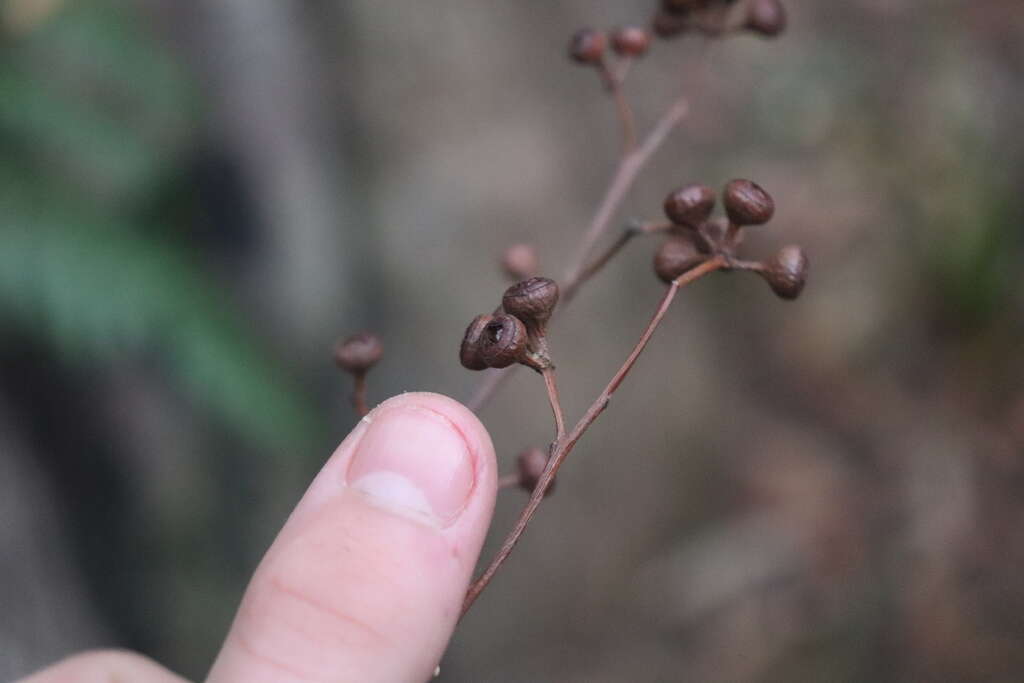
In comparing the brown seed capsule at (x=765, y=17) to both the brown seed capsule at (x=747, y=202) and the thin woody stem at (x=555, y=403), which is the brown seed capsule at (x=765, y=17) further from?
the thin woody stem at (x=555, y=403)

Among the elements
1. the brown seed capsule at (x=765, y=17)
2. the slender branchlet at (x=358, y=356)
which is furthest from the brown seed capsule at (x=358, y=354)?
the brown seed capsule at (x=765, y=17)

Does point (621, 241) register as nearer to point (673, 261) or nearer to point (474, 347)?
point (673, 261)

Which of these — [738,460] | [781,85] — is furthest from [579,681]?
[781,85]

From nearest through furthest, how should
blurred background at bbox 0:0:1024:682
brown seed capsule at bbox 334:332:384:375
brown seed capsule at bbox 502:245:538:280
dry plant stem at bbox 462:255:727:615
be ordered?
dry plant stem at bbox 462:255:727:615
brown seed capsule at bbox 334:332:384:375
brown seed capsule at bbox 502:245:538:280
blurred background at bbox 0:0:1024:682

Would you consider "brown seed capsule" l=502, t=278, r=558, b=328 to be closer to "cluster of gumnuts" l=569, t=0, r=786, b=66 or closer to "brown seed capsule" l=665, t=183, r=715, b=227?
"brown seed capsule" l=665, t=183, r=715, b=227

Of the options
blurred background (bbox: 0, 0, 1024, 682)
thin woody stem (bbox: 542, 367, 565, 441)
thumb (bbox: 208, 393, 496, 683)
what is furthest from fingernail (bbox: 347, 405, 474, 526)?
blurred background (bbox: 0, 0, 1024, 682)

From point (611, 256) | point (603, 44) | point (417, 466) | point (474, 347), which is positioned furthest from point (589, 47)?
point (417, 466)
